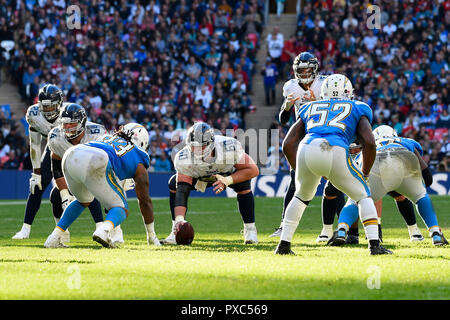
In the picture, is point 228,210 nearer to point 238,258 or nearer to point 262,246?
point 262,246

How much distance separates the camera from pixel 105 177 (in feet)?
26.9

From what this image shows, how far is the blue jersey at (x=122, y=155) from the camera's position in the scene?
8461mm

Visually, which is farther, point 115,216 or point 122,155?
point 122,155

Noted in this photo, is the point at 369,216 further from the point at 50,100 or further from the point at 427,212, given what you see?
the point at 50,100

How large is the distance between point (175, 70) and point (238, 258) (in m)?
17.9

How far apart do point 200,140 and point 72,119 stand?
58.6 inches

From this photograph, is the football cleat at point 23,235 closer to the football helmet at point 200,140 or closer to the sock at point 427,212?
the football helmet at point 200,140

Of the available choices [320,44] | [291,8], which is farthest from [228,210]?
[291,8]

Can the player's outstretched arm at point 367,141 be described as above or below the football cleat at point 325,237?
above

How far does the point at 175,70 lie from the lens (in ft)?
81.4

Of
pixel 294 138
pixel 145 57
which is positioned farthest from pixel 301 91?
pixel 145 57

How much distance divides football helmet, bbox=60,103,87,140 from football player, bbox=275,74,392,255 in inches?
100

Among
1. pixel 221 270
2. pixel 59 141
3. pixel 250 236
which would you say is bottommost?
pixel 250 236

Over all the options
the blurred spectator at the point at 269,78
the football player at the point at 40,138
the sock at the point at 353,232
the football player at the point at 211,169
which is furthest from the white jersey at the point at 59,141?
the blurred spectator at the point at 269,78
